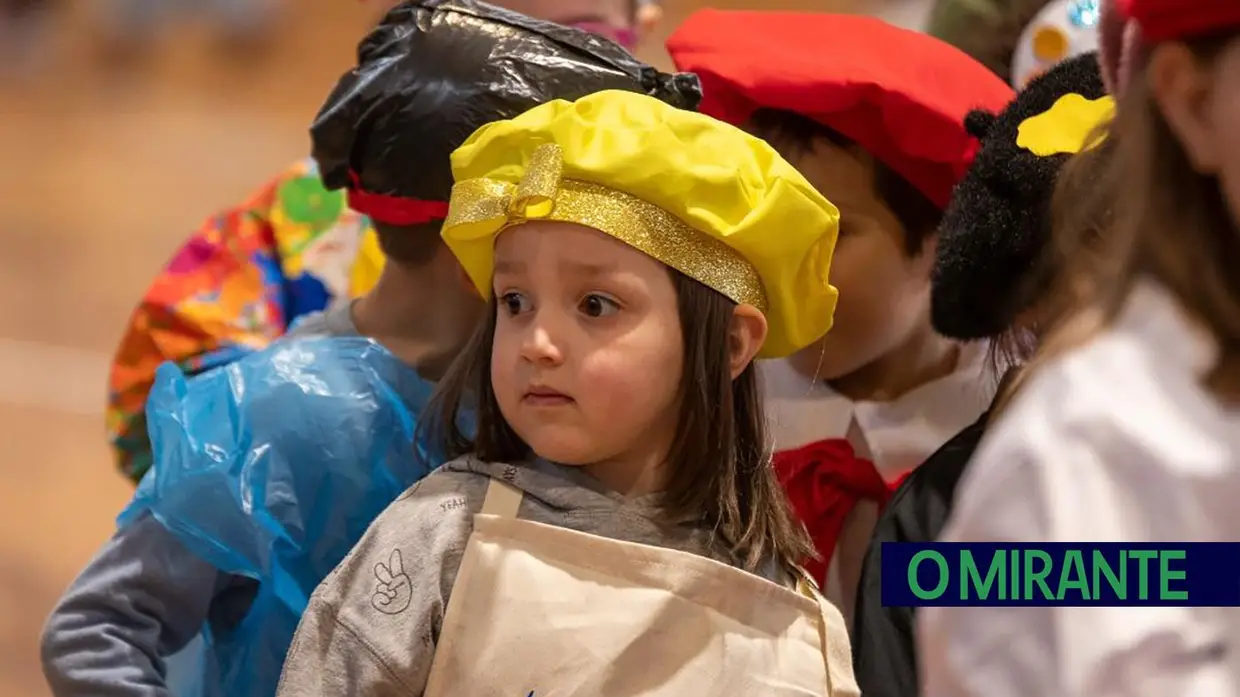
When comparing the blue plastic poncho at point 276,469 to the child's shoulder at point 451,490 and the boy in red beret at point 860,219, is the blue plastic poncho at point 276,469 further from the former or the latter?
the boy in red beret at point 860,219

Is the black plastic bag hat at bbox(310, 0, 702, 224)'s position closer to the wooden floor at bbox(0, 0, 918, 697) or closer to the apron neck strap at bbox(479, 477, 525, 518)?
the apron neck strap at bbox(479, 477, 525, 518)

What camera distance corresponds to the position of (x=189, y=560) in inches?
44.0

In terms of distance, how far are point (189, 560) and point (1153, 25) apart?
784 mm

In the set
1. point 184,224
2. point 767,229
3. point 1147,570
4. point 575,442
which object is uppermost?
point 184,224

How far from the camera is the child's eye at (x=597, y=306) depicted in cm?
94

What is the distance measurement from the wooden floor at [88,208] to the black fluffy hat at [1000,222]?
87cm

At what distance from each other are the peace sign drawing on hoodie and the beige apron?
29mm

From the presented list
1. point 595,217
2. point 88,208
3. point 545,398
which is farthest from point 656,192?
point 88,208

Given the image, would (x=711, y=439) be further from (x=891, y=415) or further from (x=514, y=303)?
(x=891, y=415)

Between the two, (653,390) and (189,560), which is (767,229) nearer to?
(653,390)

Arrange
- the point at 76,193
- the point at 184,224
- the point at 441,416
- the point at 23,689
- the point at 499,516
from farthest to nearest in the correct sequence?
the point at 76,193 < the point at 184,224 < the point at 23,689 < the point at 441,416 < the point at 499,516

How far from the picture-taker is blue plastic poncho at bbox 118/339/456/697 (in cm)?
110

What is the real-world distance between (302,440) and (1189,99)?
0.71m

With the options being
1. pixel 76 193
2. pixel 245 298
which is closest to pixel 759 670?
pixel 245 298
